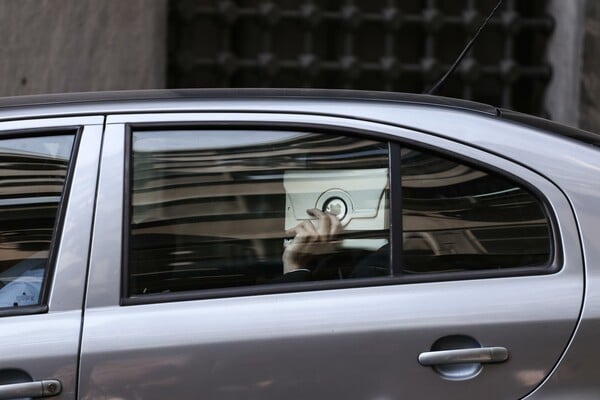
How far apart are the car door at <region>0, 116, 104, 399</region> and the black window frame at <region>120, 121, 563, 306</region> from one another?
10cm

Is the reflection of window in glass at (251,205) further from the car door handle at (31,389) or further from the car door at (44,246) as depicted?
the car door handle at (31,389)

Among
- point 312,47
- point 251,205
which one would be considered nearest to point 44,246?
point 251,205

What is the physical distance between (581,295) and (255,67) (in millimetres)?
5289

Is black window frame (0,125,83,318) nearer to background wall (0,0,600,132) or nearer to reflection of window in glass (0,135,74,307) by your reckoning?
reflection of window in glass (0,135,74,307)

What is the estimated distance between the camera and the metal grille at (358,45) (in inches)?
303

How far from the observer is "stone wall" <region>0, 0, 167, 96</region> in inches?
276

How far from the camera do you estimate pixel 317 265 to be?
2838mm

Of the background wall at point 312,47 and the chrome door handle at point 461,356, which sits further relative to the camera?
the background wall at point 312,47

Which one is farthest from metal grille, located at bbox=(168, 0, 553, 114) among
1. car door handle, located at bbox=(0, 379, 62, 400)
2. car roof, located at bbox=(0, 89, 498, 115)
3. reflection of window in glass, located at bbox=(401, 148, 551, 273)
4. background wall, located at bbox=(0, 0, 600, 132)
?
car door handle, located at bbox=(0, 379, 62, 400)

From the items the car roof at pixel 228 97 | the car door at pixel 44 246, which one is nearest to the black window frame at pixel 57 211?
the car door at pixel 44 246

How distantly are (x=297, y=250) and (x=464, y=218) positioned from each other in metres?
0.44

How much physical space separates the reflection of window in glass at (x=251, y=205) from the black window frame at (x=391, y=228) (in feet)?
0.06

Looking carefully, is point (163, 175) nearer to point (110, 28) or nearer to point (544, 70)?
point (110, 28)

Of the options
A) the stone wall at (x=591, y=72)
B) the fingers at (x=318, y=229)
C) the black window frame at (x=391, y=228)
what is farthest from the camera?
the stone wall at (x=591, y=72)
